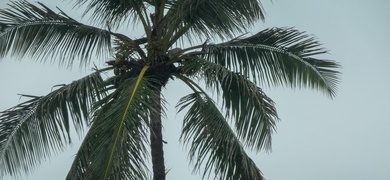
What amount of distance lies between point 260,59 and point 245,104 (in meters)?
1.28

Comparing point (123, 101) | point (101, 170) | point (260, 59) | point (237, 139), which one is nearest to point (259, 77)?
point (260, 59)

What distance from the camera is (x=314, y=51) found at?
1470 cm

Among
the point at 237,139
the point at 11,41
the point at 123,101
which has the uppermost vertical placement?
the point at 11,41

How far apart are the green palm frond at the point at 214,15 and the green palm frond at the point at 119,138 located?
4.26 feet

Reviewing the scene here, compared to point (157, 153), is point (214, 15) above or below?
above

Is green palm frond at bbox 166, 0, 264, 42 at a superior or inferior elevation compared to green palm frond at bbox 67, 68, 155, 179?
superior

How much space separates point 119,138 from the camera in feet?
38.5

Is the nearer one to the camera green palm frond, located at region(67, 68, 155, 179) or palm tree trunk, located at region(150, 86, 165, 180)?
green palm frond, located at region(67, 68, 155, 179)

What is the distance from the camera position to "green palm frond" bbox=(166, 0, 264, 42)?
13.4 m

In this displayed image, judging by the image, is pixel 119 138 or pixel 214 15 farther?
pixel 214 15

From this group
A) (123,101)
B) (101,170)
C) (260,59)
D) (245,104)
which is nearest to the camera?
(101,170)

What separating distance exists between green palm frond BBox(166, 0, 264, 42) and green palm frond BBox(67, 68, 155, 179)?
1298mm

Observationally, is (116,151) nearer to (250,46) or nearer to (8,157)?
(8,157)

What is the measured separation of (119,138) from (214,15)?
9.63 ft
